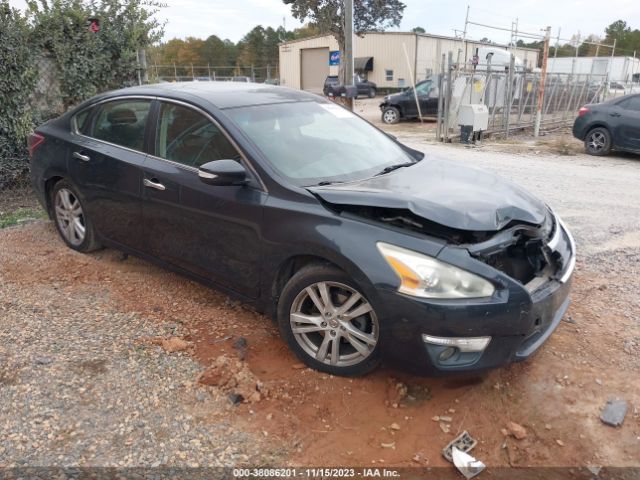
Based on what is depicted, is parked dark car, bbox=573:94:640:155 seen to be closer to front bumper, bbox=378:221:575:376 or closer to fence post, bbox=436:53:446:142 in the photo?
fence post, bbox=436:53:446:142

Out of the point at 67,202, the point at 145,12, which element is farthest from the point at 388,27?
the point at 67,202

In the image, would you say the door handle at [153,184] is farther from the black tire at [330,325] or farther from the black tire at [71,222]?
the black tire at [330,325]

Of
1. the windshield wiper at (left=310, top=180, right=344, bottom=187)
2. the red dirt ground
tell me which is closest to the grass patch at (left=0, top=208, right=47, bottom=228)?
the red dirt ground

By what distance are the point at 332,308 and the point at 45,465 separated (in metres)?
1.59

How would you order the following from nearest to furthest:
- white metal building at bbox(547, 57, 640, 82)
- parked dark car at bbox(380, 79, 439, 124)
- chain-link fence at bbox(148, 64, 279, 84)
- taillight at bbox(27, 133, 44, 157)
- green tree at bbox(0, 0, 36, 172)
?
taillight at bbox(27, 133, 44, 157) < green tree at bbox(0, 0, 36, 172) < parked dark car at bbox(380, 79, 439, 124) < white metal building at bbox(547, 57, 640, 82) < chain-link fence at bbox(148, 64, 279, 84)

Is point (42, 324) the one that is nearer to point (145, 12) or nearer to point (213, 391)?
point (213, 391)

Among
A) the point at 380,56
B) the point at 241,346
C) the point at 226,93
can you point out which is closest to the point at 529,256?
the point at 241,346

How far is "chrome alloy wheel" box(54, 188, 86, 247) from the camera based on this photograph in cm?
492

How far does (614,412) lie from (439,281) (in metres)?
1.25

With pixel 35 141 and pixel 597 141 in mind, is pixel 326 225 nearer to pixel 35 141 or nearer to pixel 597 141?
pixel 35 141

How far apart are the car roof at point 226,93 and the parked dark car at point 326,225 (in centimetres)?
2

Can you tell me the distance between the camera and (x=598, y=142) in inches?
485

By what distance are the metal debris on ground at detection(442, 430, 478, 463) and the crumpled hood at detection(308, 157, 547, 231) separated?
107 cm

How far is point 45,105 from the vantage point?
755 cm
